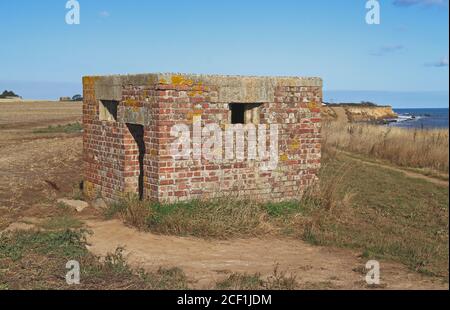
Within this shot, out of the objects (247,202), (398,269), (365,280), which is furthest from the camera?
(247,202)

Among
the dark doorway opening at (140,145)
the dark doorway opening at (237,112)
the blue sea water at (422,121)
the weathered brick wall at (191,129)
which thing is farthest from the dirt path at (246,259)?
the dark doorway opening at (237,112)

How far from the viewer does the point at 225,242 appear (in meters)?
7.57

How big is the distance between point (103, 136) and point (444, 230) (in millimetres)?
5655

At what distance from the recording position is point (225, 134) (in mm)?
8727

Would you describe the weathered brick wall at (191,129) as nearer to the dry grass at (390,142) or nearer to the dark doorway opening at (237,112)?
the dark doorway opening at (237,112)

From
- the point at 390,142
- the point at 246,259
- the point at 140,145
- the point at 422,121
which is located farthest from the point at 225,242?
the point at 422,121

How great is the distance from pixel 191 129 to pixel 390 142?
36.6ft

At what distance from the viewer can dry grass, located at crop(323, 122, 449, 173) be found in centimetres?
1353

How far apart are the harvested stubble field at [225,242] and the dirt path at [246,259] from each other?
1cm

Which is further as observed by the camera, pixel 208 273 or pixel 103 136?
pixel 103 136

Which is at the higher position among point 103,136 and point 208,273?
point 103,136

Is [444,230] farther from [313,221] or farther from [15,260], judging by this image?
[15,260]

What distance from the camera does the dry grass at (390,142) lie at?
44.4ft
